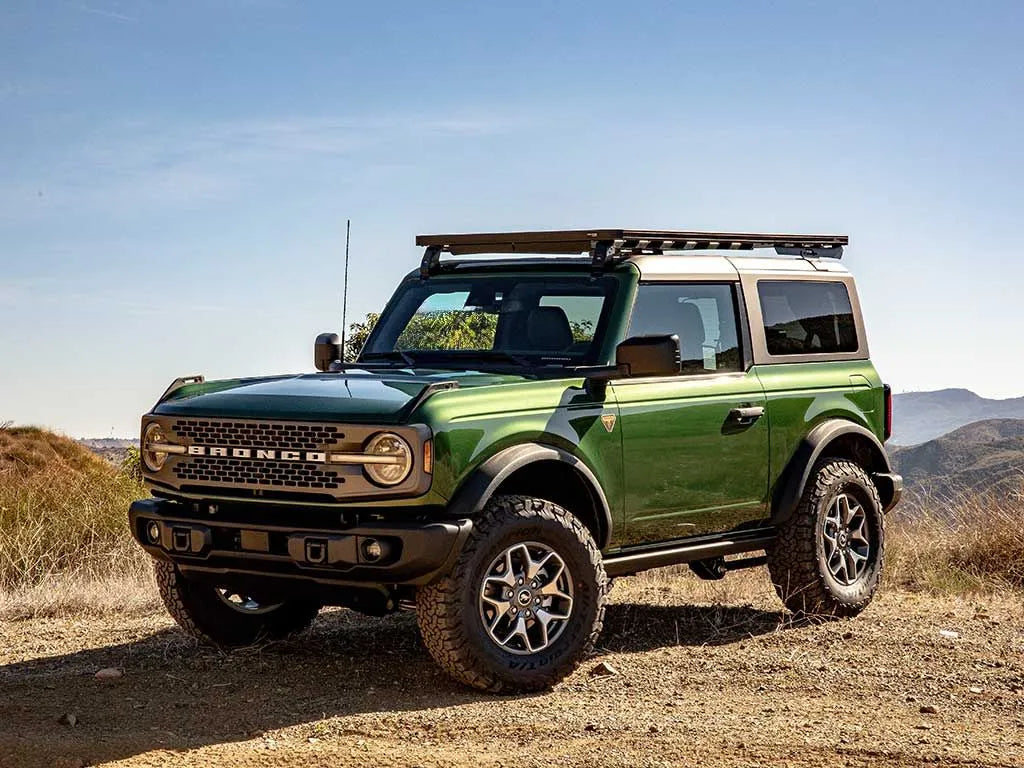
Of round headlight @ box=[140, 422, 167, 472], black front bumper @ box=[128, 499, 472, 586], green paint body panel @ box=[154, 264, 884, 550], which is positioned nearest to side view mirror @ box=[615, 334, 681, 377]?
green paint body panel @ box=[154, 264, 884, 550]

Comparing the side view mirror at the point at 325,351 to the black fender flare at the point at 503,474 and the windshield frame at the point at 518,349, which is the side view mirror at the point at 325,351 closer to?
the windshield frame at the point at 518,349

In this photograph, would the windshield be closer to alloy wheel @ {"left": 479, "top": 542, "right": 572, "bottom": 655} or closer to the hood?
the hood

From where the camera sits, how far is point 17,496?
1489 cm

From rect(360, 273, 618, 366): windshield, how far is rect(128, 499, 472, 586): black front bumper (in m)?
1.59

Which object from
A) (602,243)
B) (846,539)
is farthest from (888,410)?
(602,243)

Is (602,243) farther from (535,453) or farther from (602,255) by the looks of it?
(535,453)

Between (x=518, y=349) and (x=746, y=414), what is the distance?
1415 millimetres

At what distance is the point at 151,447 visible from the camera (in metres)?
8.12

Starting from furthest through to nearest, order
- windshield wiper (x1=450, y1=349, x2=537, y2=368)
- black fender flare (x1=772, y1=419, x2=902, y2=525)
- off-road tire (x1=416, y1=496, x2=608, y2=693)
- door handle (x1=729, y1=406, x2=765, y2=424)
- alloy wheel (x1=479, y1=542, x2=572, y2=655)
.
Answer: black fender flare (x1=772, y1=419, x2=902, y2=525) < door handle (x1=729, y1=406, x2=765, y2=424) < windshield wiper (x1=450, y1=349, x2=537, y2=368) < alloy wheel (x1=479, y1=542, x2=572, y2=655) < off-road tire (x1=416, y1=496, x2=608, y2=693)

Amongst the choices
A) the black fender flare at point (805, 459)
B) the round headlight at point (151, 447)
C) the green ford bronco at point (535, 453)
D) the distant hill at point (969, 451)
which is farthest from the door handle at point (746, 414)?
the distant hill at point (969, 451)

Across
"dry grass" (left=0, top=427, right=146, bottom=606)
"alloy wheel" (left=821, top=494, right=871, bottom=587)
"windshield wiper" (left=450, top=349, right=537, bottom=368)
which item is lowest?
"dry grass" (left=0, top=427, right=146, bottom=606)

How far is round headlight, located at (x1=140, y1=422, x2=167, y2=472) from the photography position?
8.05 m

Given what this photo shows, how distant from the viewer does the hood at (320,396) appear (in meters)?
7.31

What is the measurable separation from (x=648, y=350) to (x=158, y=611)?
14.8ft
